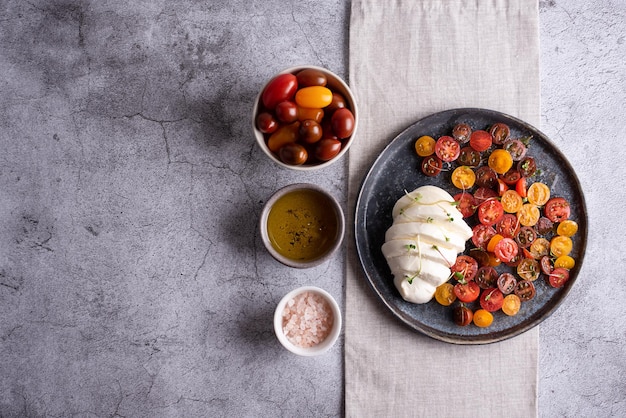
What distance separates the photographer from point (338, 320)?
161cm

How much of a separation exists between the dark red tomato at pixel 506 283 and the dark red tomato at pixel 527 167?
32 cm

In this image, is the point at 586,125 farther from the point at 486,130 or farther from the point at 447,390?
the point at 447,390

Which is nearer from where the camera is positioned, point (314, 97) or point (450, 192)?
point (314, 97)

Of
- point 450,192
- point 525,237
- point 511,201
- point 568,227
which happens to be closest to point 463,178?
point 450,192

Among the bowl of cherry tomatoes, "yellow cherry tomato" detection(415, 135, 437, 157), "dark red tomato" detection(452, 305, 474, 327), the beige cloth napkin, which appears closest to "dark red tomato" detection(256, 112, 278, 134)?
the bowl of cherry tomatoes

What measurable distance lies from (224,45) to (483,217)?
100 centimetres

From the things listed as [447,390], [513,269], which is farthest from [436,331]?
[513,269]

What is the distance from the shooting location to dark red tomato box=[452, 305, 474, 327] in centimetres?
165

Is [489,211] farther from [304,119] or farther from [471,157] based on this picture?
[304,119]

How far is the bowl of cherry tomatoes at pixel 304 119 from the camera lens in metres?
1.52

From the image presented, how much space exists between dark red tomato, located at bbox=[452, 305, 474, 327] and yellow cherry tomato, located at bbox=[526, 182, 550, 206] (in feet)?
1.29

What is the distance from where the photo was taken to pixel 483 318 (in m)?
1.65

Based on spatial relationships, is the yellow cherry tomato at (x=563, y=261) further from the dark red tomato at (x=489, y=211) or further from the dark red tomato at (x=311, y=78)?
the dark red tomato at (x=311, y=78)

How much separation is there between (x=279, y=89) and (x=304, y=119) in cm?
11
